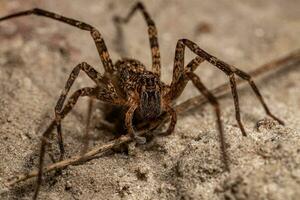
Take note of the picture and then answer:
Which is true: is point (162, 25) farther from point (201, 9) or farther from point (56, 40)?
point (56, 40)

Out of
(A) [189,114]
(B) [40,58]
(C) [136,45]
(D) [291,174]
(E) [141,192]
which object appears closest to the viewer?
(D) [291,174]

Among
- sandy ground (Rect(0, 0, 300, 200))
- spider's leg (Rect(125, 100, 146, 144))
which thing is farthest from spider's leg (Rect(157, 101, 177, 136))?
spider's leg (Rect(125, 100, 146, 144))

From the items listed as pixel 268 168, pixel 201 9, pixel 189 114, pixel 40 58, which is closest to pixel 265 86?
pixel 189 114

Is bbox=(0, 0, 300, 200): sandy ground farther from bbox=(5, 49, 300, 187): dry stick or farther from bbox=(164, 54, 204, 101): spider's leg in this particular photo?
bbox=(164, 54, 204, 101): spider's leg

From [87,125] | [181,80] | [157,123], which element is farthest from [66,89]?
[181,80]

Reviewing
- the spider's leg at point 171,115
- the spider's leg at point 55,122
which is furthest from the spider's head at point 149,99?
the spider's leg at point 55,122

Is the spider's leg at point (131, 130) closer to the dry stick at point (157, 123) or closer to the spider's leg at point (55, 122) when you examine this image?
the dry stick at point (157, 123)
